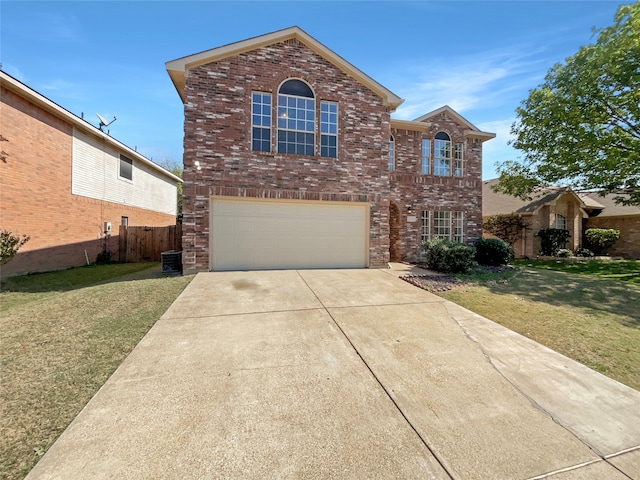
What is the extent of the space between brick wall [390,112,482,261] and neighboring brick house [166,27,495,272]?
2543 mm

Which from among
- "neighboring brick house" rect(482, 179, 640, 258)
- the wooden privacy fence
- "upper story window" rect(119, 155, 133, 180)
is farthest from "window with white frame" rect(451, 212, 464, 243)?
"upper story window" rect(119, 155, 133, 180)

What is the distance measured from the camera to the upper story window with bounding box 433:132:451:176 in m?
13.3

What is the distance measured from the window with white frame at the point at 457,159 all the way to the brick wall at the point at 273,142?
5244mm

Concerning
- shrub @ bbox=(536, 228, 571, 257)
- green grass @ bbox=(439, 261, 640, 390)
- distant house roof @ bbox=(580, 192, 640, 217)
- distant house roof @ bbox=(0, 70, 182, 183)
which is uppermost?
distant house roof @ bbox=(0, 70, 182, 183)

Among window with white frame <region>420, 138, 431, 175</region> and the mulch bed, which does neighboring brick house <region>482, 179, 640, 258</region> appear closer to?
window with white frame <region>420, 138, 431, 175</region>

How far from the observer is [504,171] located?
15.2 meters

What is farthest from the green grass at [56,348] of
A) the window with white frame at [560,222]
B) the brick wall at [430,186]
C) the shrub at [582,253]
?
the shrub at [582,253]

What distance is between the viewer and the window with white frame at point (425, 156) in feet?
43.3

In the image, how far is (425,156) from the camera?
13258 mm

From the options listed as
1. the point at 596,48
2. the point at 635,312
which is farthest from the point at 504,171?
the point at 635,312

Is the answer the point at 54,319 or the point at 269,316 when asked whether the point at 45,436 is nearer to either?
the point at 269,316

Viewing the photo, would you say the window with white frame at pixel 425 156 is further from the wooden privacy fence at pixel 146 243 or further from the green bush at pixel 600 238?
the green bush at pixel 600 238

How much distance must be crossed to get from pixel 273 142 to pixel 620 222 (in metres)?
24.8

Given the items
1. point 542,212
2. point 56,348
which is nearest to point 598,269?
point 542,212
